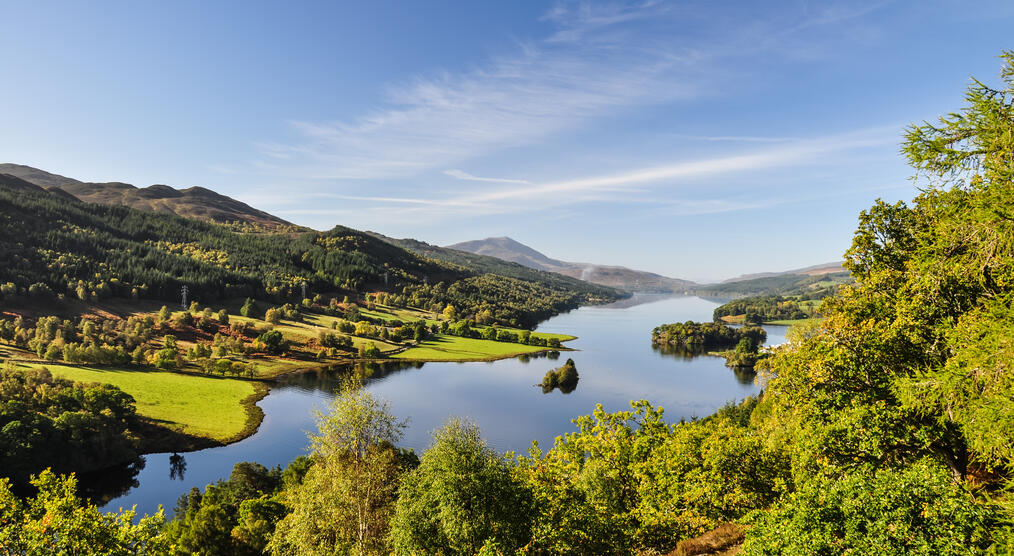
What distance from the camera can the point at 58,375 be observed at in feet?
244

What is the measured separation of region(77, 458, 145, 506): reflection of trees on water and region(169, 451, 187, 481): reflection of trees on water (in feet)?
10.6

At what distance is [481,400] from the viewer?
290 ft

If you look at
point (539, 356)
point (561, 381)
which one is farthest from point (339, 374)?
point (539, 356)

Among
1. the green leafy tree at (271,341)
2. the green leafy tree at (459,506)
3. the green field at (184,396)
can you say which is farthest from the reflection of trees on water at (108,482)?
the green leafy tree at (271,341)

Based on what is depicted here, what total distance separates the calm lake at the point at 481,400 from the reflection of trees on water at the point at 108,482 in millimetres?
752

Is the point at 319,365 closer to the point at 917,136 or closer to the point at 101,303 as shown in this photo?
the point at 101,303

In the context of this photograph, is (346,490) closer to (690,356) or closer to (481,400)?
(481,400)

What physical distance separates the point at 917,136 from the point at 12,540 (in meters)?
30.7

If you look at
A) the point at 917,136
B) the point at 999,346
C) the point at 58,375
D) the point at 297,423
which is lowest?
the point at 297,423

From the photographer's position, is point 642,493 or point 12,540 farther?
point 642,493

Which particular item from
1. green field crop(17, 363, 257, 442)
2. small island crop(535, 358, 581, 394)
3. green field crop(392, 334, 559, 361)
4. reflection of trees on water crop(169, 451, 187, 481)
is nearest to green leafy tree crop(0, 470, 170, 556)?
reflection of trees on water crop(169, 451, 187, 481)

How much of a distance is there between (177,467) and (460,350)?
274 feet

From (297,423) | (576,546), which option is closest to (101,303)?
(297,423)

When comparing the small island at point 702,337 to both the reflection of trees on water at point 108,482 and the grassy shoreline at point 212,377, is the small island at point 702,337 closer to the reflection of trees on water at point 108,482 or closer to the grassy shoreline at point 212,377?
the grassy shoreline at point 212,377
